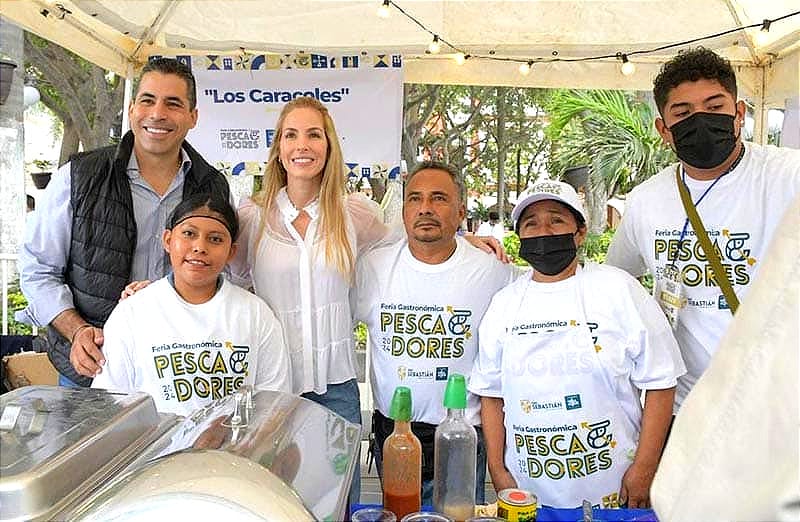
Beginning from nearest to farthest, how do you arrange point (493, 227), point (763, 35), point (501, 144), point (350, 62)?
point (763, 35) < point (350, 62) < point (493, 227) < point (501, 144)

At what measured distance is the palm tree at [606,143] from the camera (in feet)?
26.9

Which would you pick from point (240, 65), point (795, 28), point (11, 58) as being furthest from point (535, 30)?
point (11, 58)

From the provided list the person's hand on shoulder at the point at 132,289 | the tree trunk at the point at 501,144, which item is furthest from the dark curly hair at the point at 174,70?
the tree trunk at the point at 501,144

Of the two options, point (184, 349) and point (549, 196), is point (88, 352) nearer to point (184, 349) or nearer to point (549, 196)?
point (184, 349)

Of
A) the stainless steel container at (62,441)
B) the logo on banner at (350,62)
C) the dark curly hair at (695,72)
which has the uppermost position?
the logo on banner at (350,62)

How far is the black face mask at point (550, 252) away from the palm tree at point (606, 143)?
657 cm

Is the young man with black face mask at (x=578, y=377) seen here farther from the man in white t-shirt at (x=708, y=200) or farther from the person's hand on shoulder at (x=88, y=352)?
the person's hand on shoulder at (x=88, y=352)

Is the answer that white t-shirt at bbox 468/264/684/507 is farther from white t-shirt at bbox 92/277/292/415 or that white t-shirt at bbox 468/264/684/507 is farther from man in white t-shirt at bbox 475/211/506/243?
man in white t-shirt at bbox 475/211/506/243

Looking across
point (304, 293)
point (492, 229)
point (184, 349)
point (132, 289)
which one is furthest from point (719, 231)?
point (492, 229)

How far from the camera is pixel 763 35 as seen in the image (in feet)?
11.2

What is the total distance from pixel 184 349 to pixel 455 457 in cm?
86

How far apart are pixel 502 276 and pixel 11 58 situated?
5684 millimetres

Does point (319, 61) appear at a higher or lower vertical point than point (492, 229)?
higher

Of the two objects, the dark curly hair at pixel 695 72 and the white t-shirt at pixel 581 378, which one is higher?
the dark curly hair at pixel 695 72
